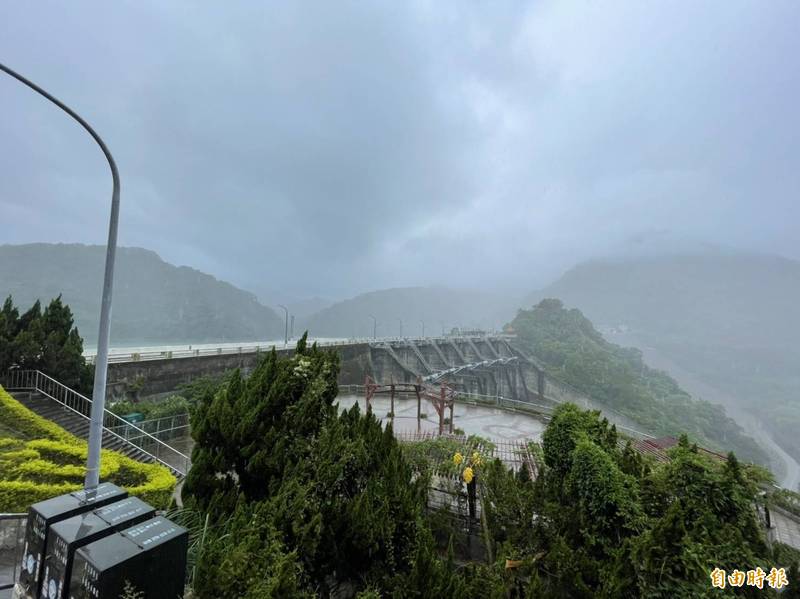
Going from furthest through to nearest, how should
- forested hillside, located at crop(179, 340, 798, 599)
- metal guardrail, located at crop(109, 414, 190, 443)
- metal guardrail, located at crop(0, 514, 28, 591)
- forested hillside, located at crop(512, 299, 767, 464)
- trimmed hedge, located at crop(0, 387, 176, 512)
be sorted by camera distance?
forested hillside, located at crop(512, 299, 767, 464) < metal guardrail, located at crop(109, 414, 190, 443) < trimmed hedge, located at crop(0, 387, 176, 512) < metal guardrail, located at crop(0, 514, 28, 591) < forested hillside, located at crop(179, 340, 798, 599)

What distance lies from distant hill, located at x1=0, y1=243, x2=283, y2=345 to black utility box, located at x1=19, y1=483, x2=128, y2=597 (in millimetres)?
116441

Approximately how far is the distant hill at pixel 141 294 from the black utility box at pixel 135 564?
11767 cm

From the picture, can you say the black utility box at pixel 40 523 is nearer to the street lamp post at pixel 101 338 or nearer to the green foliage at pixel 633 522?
the street lamp post at pixel 101 338

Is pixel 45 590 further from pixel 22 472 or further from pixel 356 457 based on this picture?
pixel 22 472

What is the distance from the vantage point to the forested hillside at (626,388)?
68688mm

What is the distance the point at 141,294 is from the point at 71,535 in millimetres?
174561

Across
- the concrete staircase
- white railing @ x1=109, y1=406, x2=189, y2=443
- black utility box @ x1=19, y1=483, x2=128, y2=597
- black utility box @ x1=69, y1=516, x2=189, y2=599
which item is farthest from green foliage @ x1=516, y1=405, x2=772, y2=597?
white railing @ x1=109, y1=406, x2=189, y2=443

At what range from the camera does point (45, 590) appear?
4309 mm

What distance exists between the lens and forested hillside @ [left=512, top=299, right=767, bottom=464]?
6869cm

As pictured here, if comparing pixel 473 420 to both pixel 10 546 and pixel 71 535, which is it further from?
pixel 71 535

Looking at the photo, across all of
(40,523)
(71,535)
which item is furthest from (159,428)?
(71,535)

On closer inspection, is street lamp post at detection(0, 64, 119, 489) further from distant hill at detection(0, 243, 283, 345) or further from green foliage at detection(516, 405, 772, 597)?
distant hill at detection(0, 243, 283, 345)

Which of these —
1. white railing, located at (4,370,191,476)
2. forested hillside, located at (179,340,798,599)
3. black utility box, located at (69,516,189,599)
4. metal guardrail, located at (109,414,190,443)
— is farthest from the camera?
metal guardrail, located at (109,414,190,443)

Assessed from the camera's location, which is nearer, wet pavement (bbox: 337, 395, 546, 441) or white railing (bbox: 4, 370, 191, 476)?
white railing (bbox: 4, 370, 191, 476)
